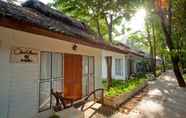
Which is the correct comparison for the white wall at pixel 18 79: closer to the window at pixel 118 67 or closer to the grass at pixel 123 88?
the grass at pixel 123 88

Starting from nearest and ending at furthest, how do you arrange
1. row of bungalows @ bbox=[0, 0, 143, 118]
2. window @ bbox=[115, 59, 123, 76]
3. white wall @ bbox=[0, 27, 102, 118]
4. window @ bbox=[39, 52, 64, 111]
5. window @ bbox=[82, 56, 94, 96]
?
1. row of bungalows @ bbox=[0, 0, 143, 118]
2. white wall @ bbox=[0, 27, 102, 118]
3. window @ bbox=[39, 52, 64, 111]
4. window @ bbox=[82, 56, 94, 96]
5. window @ bbox=[115, 59, 123, 76]

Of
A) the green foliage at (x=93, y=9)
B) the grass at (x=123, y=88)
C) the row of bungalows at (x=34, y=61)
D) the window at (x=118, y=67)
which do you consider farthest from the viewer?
the window at (x=118, y=67)

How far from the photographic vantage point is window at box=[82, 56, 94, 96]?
11234 millimetres

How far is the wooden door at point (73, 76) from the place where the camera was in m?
9.54

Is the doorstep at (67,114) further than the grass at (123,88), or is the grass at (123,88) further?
the grass at (123,88)

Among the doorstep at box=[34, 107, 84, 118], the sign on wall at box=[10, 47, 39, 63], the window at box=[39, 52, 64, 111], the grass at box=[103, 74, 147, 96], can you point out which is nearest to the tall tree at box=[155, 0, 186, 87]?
the grass at box=[103, 74, 147, 96]

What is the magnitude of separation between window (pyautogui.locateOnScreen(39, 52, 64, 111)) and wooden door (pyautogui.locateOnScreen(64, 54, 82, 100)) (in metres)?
0.42

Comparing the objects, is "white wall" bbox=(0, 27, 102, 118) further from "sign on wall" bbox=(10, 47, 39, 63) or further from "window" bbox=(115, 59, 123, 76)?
"window" bbox=(115, 59, 123, 76)

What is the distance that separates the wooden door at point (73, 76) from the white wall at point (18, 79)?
1570 mm

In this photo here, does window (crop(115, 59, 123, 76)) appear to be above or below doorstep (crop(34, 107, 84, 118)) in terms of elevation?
above

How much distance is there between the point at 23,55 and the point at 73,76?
3.44 m

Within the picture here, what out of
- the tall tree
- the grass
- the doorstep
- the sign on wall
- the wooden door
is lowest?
the doorstep

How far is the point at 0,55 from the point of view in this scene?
6.06 metres

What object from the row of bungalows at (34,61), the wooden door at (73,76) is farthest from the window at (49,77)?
the wooden door at (73,76)
